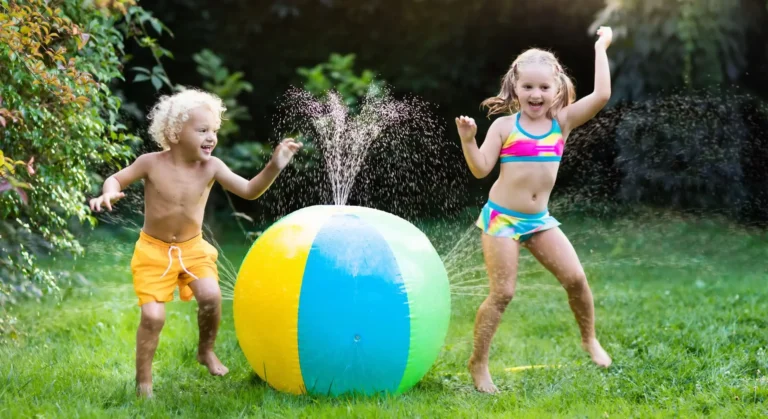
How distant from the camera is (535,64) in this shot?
4.12 metres

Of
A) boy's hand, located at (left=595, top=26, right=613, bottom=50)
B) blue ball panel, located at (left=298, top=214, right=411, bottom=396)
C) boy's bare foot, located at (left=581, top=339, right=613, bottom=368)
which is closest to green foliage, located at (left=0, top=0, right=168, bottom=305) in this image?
blue ball panel, located at (left=298, top=214, right=411, bottom=396)

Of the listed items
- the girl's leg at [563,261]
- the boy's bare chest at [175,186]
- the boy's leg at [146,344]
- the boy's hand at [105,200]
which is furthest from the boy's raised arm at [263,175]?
the girl's leg at [563,261]

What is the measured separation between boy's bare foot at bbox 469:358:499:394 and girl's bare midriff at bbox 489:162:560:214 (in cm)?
74

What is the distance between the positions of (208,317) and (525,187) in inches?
62.1

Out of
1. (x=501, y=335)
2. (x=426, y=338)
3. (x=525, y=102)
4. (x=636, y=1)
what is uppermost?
(x=636, y=1)

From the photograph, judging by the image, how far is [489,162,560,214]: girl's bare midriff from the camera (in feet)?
13.4

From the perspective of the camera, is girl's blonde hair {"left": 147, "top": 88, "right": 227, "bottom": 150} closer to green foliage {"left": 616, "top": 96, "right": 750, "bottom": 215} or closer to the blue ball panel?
Result: the blue ball panel

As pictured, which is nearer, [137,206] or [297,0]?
[137,206]

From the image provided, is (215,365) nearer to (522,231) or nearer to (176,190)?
(176,190)

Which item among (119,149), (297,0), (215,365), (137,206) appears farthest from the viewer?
(297,0)

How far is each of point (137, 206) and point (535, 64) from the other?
3484mm

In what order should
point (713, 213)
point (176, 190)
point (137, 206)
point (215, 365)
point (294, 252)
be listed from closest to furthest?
point (294, 252) → point (176, 190) → point (215, 365) → point (137, 206) → point (713, 213)

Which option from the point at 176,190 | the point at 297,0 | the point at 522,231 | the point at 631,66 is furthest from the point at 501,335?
the point at 297,0

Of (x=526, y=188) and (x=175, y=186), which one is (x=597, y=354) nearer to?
(x=526, y=188)
